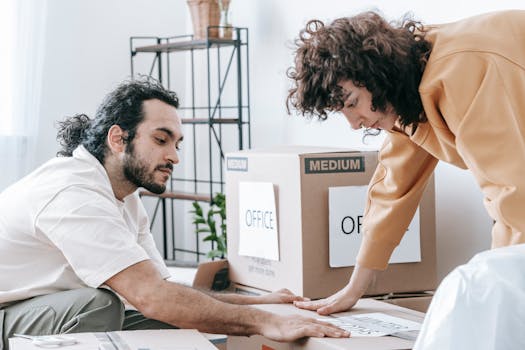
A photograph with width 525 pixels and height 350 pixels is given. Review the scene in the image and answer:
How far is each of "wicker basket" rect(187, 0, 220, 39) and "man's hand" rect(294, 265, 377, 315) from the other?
5.69 ft

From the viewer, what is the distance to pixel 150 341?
1.38m

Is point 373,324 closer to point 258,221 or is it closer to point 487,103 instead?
point 487,103

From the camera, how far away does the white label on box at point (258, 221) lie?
6.78 ft

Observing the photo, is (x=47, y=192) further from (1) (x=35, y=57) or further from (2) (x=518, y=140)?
(1) (x=35, y=57)

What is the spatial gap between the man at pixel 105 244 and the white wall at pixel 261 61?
696mm

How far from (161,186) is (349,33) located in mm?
695

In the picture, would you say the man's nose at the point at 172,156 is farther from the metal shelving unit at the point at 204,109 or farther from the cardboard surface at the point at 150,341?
the metal shelving unit at the point at 204,109

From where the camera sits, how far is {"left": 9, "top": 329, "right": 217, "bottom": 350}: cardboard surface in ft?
4.36

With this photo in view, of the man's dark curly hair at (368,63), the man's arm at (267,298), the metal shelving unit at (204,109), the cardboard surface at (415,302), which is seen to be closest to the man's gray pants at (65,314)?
the man's arm at (267,298)

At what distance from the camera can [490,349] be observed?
32.7 inches

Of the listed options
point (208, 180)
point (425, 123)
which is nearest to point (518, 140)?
point (425, 123)

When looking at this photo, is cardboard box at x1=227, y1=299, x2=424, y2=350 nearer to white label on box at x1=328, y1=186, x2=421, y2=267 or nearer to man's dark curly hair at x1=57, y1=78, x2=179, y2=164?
white label on box at x1=328, y1=186, x2=421, y2=267

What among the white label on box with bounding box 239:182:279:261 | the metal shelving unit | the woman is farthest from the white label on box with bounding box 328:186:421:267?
the metal shelving unit

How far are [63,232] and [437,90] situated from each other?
81cm
